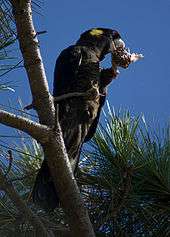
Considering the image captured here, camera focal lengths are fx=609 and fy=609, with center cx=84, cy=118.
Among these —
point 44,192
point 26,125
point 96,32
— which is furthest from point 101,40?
point 26,125

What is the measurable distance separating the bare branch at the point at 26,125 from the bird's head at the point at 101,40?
918 millimetres

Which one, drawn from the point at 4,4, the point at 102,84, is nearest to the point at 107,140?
the point at 102,84

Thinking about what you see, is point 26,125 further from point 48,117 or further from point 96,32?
point 96,32

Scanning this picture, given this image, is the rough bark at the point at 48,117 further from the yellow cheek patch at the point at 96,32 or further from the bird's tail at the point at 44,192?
the yellow cheek patch at the point at 96,32

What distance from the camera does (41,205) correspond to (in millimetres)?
1627

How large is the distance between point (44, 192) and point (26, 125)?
386 mm

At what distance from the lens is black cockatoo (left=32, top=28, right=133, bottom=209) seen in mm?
1652

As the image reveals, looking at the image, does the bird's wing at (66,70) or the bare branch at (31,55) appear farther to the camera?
the bird's wing at (66,70)

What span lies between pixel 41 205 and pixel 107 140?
0.55 m

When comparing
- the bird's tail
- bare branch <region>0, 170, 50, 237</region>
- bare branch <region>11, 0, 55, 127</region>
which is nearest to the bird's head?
the bird's tail

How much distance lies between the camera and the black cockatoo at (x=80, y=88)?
1.65 meters

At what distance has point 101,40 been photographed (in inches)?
90.4

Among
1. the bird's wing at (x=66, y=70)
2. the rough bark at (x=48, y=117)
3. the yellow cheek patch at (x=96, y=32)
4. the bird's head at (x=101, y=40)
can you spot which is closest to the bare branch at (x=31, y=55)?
the rough bark at (x=48, y=117)

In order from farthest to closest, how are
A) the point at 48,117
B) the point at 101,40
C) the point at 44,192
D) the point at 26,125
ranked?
the point at 101,40 < the point at 44,192 < the point at 48,117 < the point at 26,125
